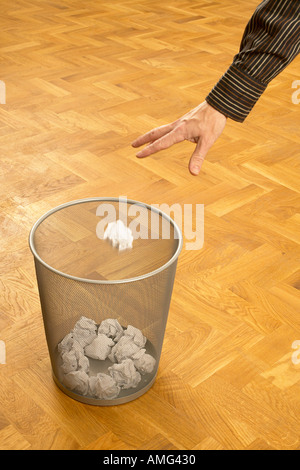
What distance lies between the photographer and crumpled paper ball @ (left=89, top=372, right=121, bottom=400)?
3.41 feet

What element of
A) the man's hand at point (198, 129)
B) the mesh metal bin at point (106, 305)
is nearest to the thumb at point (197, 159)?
the man's hand at point (198, 129)

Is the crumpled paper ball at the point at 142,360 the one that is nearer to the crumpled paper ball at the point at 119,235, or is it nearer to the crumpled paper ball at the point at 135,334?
the crumpled paper ball at the point at 135,334

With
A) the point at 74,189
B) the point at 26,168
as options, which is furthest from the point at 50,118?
the point at 74,189


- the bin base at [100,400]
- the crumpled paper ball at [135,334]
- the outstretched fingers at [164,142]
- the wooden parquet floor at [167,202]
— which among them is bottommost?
the wooden parquet floor at [167,202]

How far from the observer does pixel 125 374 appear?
1.05 metres

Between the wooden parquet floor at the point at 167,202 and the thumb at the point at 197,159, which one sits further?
the wooden parquet floor at the point at 167,202

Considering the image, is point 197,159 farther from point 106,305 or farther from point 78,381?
point 78,381

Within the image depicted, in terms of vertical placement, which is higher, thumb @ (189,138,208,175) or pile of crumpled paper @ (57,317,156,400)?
thumb @ (189,138,208,175)

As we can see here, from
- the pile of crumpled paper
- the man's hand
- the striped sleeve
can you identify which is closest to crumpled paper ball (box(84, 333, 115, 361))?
the pile of crumpled paper

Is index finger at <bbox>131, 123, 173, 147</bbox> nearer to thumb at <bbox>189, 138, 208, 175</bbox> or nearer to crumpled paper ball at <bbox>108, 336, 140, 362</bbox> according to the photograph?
thumb at <bbox>189, 138, 208, 175</bbox>

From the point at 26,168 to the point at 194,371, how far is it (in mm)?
897

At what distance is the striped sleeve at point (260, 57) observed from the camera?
3.22ft

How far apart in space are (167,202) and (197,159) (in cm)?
69
